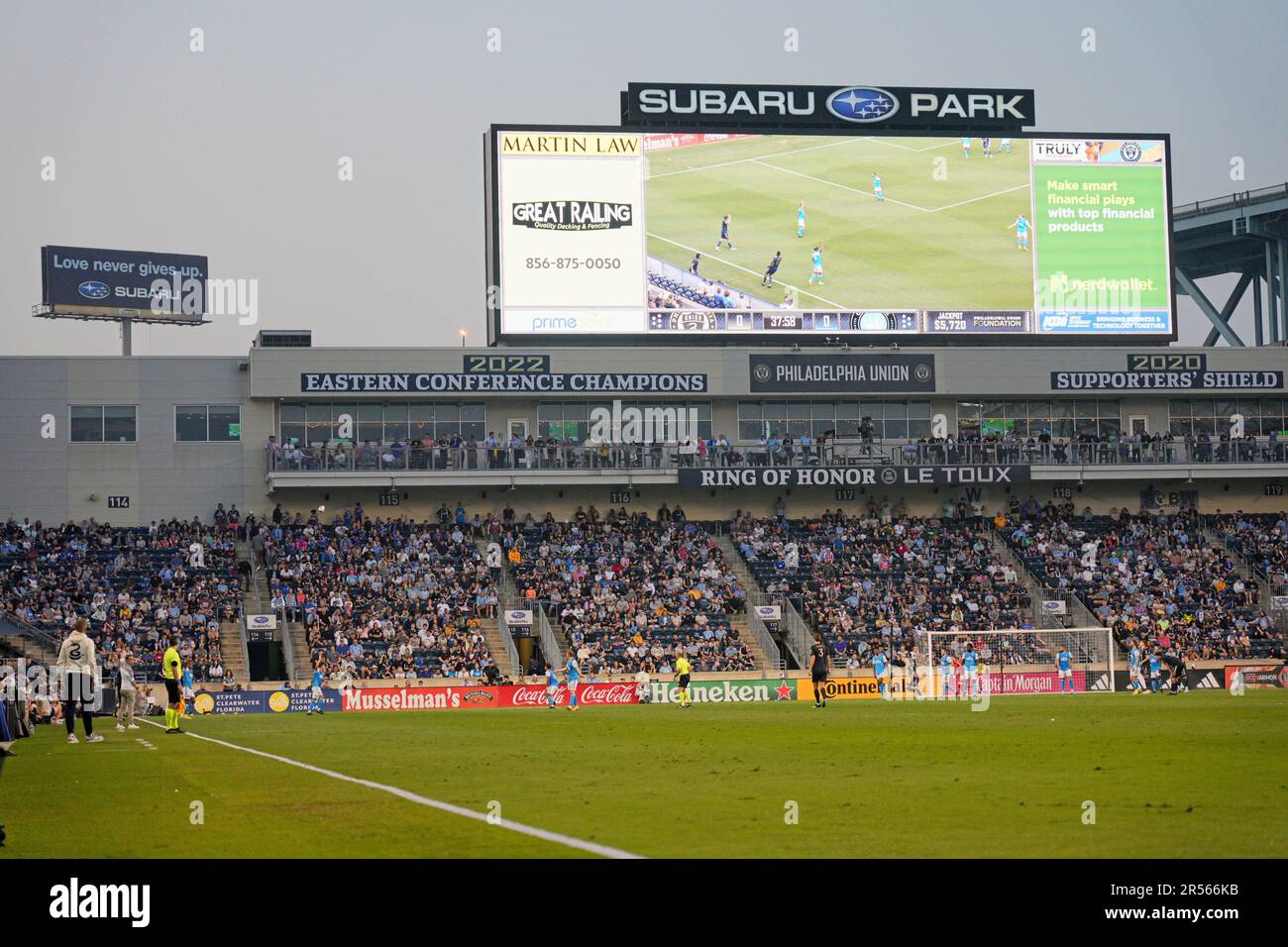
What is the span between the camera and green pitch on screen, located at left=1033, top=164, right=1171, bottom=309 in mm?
67812

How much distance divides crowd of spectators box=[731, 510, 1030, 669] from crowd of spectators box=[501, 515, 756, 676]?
247cm

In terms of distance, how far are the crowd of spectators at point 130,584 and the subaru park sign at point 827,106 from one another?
25.5 metres

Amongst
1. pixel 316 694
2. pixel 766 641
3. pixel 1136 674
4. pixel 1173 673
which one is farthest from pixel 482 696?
pixel 1173 673

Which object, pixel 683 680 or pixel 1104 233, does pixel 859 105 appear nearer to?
pixel 1104 233

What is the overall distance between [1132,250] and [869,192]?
11.7 m

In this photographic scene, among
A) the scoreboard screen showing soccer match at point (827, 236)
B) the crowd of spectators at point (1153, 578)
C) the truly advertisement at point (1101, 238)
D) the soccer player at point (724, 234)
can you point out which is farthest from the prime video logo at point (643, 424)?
the truly advertisement at point (1101, 238)

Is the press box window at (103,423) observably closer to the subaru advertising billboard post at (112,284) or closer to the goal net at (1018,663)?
the subaru advertising billboard post at (112,284)

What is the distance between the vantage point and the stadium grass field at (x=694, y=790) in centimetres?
1333

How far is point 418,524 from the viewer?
219 ft

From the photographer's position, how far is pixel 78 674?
28641mm

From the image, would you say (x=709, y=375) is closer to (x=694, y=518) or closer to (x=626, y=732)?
(x=694, y=518)

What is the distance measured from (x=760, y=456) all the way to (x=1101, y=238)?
17464 millimetres

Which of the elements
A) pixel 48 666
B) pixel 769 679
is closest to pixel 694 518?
pixel 769 679
